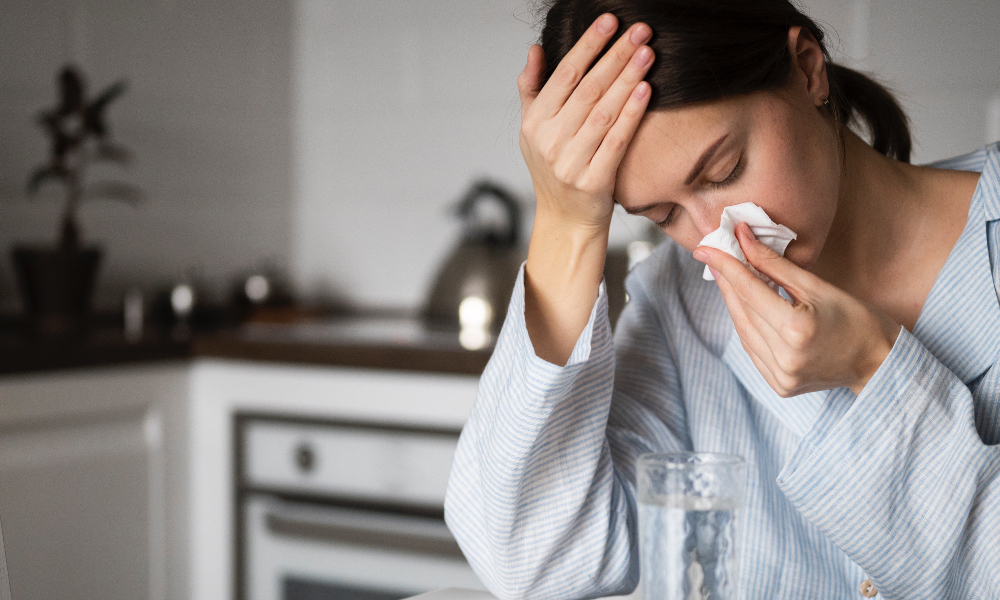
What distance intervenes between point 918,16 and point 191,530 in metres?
1.84

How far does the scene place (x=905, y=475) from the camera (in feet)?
2.41

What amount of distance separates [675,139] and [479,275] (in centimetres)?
136

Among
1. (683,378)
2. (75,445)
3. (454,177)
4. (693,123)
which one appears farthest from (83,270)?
(693,123)

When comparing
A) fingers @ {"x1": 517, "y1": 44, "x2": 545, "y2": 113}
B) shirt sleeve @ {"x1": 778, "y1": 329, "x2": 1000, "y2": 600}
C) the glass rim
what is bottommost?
shirt sleeve @ {"x1": 778, "y1": 329, "x2": 1000, "y2": 600}

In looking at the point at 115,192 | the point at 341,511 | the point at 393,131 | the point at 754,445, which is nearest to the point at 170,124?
the point at 115,192

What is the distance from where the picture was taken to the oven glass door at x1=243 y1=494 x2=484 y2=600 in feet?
5.58

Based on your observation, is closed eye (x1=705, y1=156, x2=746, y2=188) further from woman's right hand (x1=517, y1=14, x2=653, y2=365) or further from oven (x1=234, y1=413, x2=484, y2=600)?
oven (x1=234, y1=413, x2=484, y2=600)

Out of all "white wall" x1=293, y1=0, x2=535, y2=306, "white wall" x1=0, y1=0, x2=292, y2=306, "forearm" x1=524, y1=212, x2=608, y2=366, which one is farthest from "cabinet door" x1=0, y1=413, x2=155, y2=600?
"forearm" x1=524, y1=212, x2=608, y2=366

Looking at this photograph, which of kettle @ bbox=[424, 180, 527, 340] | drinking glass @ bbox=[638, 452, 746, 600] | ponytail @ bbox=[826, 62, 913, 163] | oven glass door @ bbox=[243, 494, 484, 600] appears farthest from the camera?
kettle @ bbox=[424, 180, 527, 340]

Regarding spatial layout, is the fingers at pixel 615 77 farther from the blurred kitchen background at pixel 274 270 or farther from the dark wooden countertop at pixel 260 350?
the dark wooden countertop at pixel 260 350

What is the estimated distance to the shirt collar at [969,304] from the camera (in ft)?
2.94

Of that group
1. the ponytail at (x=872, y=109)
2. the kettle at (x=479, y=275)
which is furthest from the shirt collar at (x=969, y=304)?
the kettle at (x=479, y=275)

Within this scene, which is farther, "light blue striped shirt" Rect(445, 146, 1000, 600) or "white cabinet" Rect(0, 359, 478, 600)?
"white cabinet" Rect(0, 359, 478, 600)

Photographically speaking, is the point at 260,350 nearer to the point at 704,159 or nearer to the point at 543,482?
the point at 543,482
